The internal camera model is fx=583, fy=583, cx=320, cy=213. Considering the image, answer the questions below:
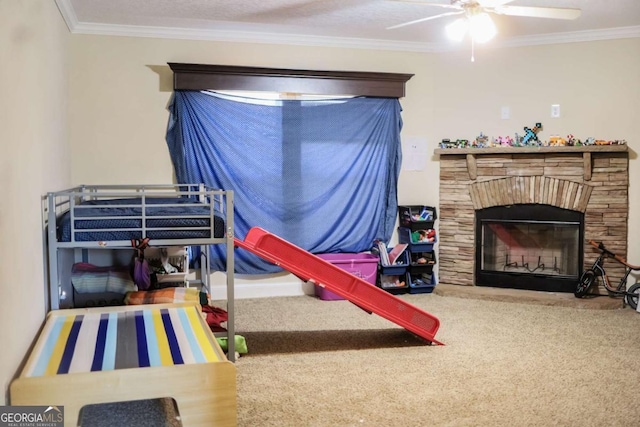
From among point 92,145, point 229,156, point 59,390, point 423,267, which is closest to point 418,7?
point 229,156

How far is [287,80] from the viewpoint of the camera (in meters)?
4.95

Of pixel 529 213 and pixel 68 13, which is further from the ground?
pixel 68 13

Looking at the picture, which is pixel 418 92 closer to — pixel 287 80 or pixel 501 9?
pixel 287 80

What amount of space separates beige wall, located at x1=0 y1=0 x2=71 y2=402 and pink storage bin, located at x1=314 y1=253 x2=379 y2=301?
93.9 inches

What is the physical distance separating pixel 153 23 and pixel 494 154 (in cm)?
311

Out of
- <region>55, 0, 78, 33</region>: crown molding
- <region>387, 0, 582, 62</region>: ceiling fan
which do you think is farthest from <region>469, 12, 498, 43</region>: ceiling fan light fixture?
<region>55, 0, 78, 33</region>: crown molding

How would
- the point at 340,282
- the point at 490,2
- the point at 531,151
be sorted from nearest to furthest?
the point at 490,2, the point at 340,282, the point at 531,151

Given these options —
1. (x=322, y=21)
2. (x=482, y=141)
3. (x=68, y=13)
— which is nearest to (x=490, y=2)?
(x=322, y=21)

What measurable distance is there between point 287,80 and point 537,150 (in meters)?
2.24

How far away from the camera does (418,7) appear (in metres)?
4.15

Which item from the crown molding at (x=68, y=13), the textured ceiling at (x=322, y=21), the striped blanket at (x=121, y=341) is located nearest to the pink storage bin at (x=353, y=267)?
the textured ceiling at (x=322, y=21)

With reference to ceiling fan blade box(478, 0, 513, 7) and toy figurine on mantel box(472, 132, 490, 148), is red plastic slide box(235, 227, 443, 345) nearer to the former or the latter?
ceiling fan blade box(478, 0, 513, 7)

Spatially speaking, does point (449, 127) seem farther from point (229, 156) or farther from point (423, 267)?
point (229, 156)

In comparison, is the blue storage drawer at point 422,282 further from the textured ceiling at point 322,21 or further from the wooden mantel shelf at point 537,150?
the textured ceiling at point 322,21
